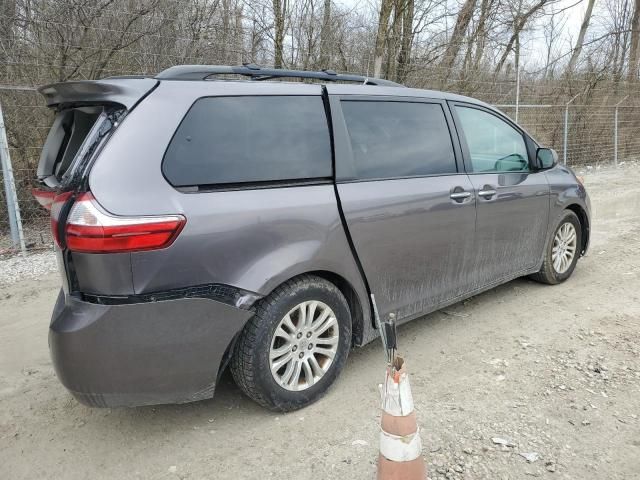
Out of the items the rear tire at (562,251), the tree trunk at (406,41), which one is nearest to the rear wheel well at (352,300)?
the rear tire at (562,251)

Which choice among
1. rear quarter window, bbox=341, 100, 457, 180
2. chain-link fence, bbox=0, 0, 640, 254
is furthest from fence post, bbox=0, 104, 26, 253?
rear quarter window, bbox=341, 100, 457, 180

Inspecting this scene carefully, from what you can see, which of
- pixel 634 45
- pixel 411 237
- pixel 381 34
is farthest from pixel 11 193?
pixel 634 45

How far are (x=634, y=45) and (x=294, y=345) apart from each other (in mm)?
19875

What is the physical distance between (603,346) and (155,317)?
9.88 feet

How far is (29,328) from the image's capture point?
13.6 ft

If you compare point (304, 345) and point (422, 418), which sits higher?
point (304, 345)

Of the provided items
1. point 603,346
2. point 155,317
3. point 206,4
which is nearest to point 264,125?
point 155,317

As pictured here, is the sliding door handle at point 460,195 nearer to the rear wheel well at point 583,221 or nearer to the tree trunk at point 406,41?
the rear wheel well at point 583,221

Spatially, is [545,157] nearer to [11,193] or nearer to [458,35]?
[11,193]

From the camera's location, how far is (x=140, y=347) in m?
2.35

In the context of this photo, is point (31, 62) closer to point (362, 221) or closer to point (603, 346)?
point (362, 221)

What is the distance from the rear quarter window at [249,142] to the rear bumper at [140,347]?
63cm

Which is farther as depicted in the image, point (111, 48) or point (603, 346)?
point (111, 48)

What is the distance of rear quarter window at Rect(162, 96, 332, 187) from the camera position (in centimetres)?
249
